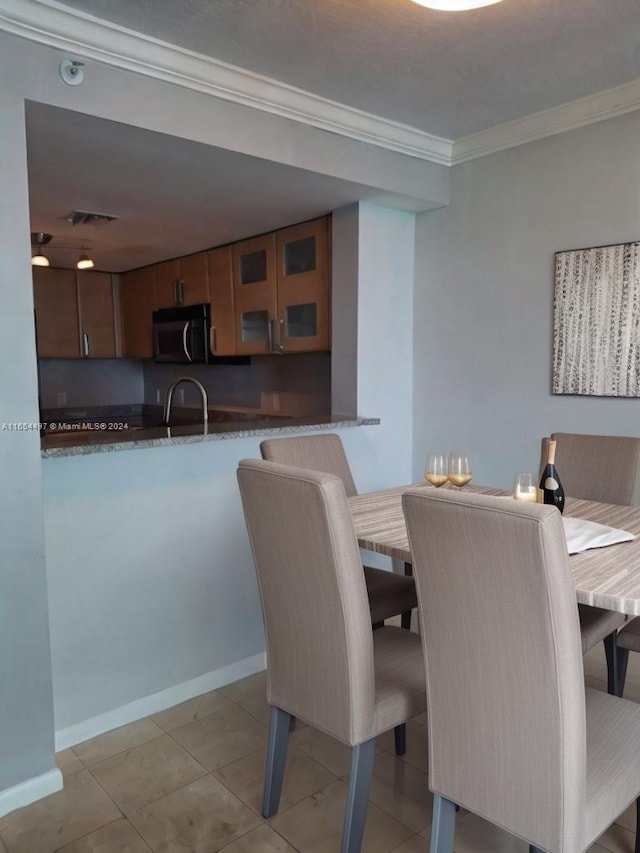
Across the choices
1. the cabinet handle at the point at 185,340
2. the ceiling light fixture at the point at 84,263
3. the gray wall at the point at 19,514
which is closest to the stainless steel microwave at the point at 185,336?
the cabinet handle at the point at 185,340

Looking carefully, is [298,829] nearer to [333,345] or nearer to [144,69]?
[333,345]

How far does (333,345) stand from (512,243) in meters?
0.96

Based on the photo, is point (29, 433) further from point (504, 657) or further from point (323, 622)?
point (504, 657)

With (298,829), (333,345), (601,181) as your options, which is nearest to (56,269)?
(333,345)

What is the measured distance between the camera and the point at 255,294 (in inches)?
144

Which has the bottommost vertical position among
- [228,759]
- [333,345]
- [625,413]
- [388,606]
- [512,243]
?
[228,759]

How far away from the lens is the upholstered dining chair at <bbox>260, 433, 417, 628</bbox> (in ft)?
6.80

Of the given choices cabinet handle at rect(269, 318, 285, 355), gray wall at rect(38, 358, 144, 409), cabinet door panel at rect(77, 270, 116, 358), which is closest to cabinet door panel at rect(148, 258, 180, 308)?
cabinet door panel at rect(77, 270, 116, 358)

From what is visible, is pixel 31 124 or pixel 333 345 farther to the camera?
pixel 333 345

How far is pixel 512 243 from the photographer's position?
2873 mm

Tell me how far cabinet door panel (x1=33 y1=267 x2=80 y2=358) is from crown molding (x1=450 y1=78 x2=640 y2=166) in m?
3.13

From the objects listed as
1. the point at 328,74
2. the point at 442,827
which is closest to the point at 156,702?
the point at 442,827

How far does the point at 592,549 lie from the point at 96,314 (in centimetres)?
438

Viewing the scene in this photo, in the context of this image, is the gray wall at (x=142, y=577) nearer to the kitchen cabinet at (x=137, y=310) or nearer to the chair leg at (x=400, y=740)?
the chair leg at (x=400, y=740)
